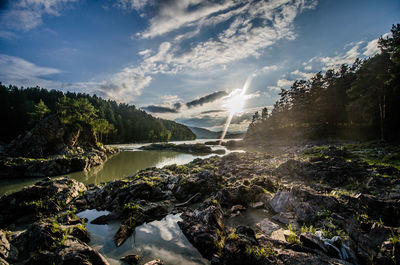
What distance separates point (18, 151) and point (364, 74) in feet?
260

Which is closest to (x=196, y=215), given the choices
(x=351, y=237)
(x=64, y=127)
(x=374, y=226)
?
(x=351, y=237)

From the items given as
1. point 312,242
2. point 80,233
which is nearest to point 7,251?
point 80,233

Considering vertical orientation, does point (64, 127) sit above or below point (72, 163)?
above

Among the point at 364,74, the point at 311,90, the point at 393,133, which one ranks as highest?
the point at 311,90

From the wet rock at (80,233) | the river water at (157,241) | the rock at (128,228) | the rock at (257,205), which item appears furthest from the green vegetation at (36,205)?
the rock at (257,205)

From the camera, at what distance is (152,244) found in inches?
266

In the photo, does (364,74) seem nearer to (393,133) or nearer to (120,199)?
(393,133)

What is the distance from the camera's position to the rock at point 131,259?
18.7 ft

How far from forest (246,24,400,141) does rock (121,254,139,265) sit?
4203cm

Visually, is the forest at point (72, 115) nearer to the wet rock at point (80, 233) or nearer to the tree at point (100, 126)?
the tree at point (100, 126)

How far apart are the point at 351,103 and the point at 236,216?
156 feet

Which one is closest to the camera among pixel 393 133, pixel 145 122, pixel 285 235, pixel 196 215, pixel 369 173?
pixel 285 235

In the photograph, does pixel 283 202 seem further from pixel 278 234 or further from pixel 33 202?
pixel 33 202

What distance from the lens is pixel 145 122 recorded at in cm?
15338
